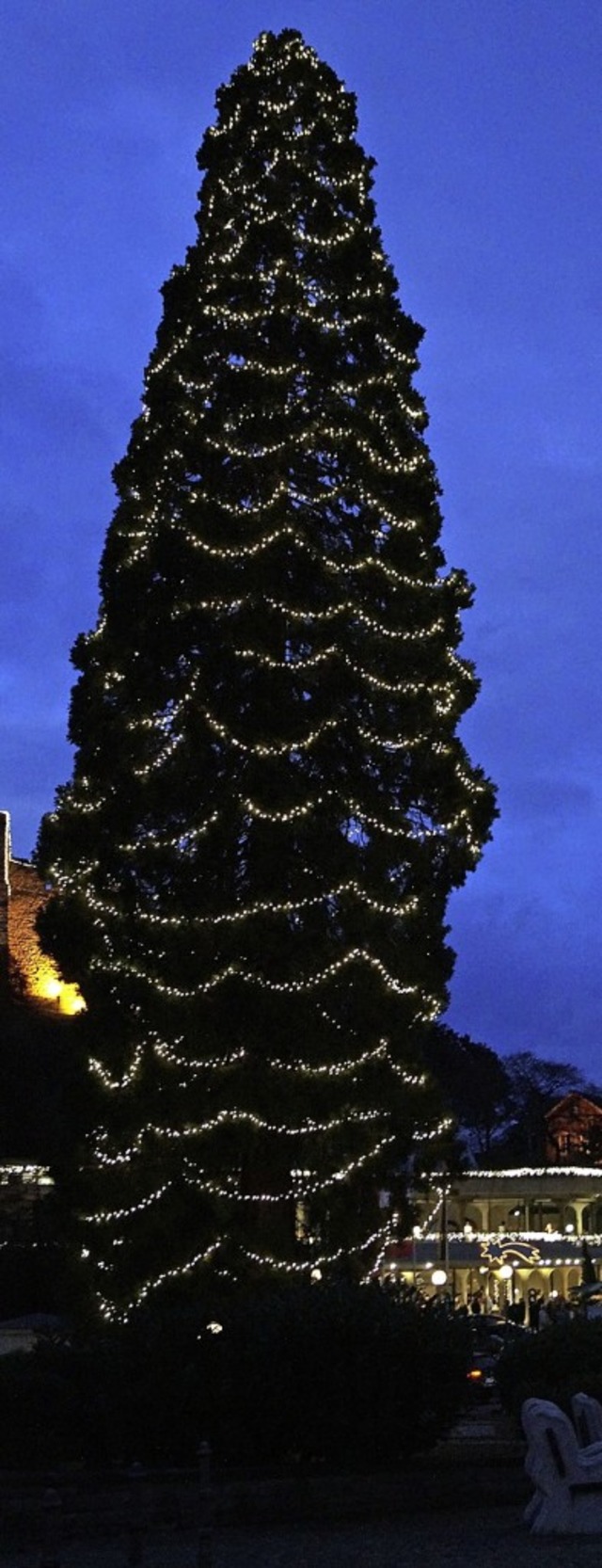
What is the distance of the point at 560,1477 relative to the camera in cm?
1253

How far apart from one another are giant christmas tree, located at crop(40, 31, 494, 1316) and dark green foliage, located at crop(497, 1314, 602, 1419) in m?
4.06

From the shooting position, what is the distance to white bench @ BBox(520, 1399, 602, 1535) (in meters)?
12.5

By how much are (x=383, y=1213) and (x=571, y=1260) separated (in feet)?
120

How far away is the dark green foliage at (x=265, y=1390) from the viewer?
14516 millimetres

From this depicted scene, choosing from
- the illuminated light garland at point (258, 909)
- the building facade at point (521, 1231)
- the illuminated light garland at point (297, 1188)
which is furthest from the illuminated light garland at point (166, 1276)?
the building facade at point (521, 1231)

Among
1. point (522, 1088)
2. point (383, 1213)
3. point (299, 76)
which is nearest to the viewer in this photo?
point (383, 1213)

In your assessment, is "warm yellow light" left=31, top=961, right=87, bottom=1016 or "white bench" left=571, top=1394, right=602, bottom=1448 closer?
"white bench" left=571, top=1394, right=602, bottom=1448

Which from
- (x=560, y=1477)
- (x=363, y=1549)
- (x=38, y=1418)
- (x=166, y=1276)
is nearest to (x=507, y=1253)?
(x=166, y=1276)

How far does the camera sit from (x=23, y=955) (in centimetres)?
6334

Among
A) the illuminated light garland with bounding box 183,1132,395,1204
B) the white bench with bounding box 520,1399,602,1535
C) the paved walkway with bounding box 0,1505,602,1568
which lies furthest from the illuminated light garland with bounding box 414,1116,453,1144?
the white bench with bounding box 520,1399,602,1535

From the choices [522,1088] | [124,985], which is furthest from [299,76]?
[522,1088]

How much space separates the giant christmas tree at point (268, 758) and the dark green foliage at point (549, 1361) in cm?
406

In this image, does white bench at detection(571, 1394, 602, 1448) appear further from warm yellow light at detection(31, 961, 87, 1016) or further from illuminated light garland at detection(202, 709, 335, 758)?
warm yellow light at detection(31, 961, 87, 1016)

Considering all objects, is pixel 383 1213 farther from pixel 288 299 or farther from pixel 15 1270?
pixel 15 1270
